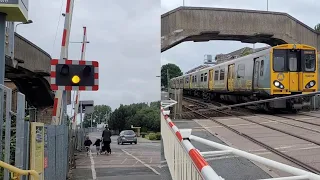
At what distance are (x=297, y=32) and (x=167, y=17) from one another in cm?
163

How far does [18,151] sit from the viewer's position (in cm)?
A: 323

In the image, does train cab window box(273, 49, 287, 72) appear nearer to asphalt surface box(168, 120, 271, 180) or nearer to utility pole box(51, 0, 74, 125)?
asphalt surface box(168, 120, 271, 180)

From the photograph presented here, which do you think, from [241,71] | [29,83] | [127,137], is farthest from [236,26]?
[29,83]

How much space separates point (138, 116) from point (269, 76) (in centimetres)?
313

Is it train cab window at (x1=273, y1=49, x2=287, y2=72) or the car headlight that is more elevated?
train cab window at (x1=273, y1=49, x2=287, y2=72)

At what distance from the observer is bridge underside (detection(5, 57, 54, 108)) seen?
4461mm

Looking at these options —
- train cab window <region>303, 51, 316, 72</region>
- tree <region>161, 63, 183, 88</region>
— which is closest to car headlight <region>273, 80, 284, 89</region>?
train cab window <region>303, 51, 316, 72</region>

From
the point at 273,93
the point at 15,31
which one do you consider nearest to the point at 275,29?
the point at 273,93

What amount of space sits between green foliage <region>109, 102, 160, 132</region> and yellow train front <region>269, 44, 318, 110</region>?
7.95ft

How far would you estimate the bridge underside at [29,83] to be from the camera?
14.6 ft

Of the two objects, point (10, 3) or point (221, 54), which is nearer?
point (10, 3)

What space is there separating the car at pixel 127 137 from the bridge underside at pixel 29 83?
1186 mm

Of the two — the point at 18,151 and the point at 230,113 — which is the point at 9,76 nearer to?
the point at 18,151

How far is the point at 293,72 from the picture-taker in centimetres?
558
